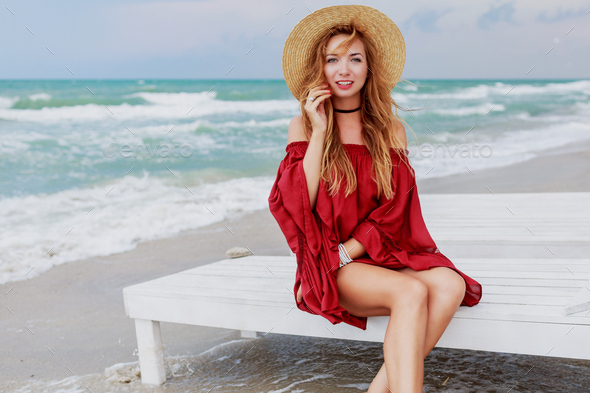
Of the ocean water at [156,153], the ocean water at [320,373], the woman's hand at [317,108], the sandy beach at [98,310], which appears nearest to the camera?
the woman's hand at [317,108]

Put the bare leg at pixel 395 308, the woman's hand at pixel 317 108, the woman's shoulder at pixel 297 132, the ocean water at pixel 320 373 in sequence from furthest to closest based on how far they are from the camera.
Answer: the ocean water at pixel 320 373
the woman's shoulder at pixel 297 132
the woman's hand at pixel 317 108
the bare leg at pixel 395 308

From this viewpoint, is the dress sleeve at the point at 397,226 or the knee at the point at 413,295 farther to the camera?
the dress sleeve at the point at 397,226

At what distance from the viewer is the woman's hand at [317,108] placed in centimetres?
206

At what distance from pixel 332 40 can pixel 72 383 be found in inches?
81.7

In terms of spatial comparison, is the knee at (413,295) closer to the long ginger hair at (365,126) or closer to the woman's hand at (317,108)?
the long ginger hair at (365,126)

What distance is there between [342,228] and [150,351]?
1.11 metres

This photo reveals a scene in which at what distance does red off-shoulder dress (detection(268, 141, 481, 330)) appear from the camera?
196cm

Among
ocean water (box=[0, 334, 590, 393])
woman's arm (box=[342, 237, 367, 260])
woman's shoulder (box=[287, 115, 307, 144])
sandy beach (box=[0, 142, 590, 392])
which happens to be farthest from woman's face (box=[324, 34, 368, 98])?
sandy beach (box=[0, 142, 590, 392])

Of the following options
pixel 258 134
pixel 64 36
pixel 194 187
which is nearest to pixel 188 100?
pixel 64 36

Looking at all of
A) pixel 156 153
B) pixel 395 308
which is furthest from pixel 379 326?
pixel 156 153

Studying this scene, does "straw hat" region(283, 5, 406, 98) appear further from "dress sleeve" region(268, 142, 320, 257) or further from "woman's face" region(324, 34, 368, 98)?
"dress sleeve" region(268, 142, 320, 257)

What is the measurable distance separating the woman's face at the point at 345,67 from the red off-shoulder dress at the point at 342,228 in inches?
11.1

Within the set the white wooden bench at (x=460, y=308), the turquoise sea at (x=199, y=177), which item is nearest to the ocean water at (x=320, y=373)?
the turquoise sea at (x=199, y=177)

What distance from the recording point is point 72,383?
100 inches
